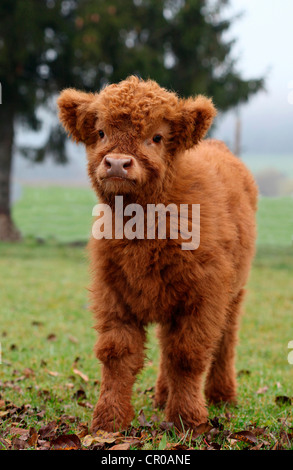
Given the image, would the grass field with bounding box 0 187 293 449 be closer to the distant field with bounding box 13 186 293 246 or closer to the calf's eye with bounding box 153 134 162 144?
the calf's eye with bounding box 153 134 162 144

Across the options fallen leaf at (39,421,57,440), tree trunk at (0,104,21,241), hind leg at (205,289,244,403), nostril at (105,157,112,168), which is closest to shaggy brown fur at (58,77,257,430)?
nostril at (105,157,112,168)

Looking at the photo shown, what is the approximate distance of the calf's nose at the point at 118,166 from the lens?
3.42 metres

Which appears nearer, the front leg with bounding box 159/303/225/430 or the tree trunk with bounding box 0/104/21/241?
the front leg with bounding box 159/303/225/430

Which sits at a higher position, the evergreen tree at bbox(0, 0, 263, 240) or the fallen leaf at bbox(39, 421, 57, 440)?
the evergreen tree at bbox(0, 0, 263, 240)

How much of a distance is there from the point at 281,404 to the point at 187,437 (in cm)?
131

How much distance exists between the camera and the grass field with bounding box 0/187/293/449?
3.98 metres

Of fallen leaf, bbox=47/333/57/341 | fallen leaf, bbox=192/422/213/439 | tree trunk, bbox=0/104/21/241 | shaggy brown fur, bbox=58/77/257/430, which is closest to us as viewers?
shaggy brown fur, bbox=58/77/257/430

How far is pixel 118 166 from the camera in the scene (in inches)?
135

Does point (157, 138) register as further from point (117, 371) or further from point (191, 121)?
point (117, 371)

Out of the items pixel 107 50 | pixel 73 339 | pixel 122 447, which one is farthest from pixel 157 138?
pixel 107 50

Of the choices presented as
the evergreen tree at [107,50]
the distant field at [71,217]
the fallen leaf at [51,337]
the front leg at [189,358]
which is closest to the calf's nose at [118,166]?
the front leg at [189,358]

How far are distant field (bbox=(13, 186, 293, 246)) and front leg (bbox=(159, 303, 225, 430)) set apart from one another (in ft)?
41.9

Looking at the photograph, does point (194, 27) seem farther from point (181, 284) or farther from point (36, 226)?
point (181, 284)
